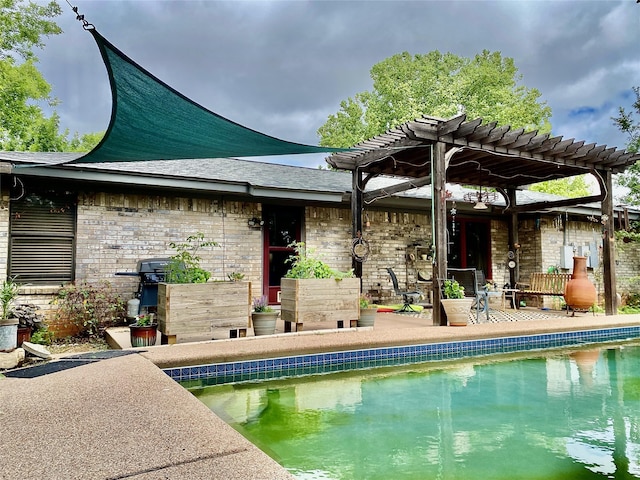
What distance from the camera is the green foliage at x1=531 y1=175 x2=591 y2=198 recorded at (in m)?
23.8

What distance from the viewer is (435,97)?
22672 mm

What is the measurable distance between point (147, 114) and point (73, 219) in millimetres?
3371

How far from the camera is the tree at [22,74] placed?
44.7 ft

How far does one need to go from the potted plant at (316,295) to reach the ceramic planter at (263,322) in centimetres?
23

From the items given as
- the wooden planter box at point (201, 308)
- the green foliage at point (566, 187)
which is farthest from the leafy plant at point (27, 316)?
the green foliage at point (566, 187)

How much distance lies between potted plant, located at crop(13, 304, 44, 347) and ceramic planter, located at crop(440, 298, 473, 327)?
4857 millimetres

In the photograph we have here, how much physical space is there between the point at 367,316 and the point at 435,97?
1970 centimetres

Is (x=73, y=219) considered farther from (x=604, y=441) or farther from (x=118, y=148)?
(x=604, y=441)

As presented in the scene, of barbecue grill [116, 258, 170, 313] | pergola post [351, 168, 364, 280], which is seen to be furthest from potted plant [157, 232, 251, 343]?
pergola post [351, 168, 364, 280]

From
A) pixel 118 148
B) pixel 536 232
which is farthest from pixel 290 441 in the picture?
pixel 536 232

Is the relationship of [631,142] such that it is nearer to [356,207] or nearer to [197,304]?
[356,207]

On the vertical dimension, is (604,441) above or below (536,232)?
below

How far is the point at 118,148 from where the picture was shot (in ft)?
14.3

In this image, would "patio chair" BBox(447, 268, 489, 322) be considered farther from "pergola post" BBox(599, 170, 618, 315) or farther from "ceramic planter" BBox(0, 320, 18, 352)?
"ceramic planter" BBox(0, 320, 18, 352)
